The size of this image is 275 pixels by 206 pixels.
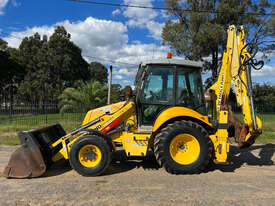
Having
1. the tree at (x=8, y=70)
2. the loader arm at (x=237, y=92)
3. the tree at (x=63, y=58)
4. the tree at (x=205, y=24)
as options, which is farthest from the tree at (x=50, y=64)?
the loader arm at (x=237, y=92)

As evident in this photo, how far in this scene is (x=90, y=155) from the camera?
14.1 ft

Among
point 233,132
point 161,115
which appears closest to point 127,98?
point 161,115

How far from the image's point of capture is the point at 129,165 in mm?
5016

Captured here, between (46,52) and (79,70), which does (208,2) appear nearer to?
(79,70)

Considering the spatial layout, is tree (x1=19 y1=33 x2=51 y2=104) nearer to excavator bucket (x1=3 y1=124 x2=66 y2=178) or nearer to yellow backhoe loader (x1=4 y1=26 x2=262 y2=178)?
yellow backhoe loader (x1=4 y1=26 x2=262 y2=178)

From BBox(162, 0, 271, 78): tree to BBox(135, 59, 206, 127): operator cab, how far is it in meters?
14.5

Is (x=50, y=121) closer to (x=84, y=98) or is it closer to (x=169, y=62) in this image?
(x=84, y=98)

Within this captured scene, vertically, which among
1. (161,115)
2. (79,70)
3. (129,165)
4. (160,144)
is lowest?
(129,165)

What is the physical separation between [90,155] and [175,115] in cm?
195

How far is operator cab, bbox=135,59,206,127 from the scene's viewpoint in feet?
15.3

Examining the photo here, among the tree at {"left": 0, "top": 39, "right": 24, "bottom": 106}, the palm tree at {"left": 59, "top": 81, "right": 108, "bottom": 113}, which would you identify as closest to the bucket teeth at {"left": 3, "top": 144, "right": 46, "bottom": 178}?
the palm tree at {"left": 59, "top": 81, "right": 108, "bottom": 113}

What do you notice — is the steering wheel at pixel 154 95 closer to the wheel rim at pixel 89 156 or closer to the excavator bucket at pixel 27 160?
the wheel rim at pixel 89 156

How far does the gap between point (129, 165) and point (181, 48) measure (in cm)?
1625

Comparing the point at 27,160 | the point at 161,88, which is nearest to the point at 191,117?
the point at 161,88
